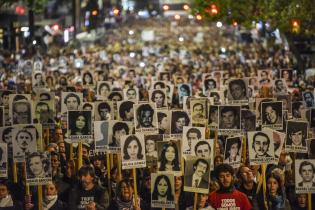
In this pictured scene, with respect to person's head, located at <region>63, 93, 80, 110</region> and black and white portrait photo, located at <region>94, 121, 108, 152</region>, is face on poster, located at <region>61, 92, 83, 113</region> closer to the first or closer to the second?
person's head, located at <region>63, 93, 80, 110</region>

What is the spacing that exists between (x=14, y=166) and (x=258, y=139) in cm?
383

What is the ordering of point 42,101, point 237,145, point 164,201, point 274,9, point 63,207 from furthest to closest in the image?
point 274,9, point 42,101, point 237,145, point 63,207, point 164,201

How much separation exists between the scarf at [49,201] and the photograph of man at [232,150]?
275cm

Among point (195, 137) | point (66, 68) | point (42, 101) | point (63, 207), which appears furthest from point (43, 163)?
point (66, 68)

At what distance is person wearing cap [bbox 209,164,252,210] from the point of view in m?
11.6

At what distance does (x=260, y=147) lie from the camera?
43.0ft

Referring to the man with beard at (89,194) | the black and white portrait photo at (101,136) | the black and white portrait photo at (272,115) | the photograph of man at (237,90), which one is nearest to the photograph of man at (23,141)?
the black and white portrait photo at (101,136)

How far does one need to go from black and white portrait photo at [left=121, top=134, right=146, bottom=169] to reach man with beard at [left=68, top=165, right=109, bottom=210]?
101cm

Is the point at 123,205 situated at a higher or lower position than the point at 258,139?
lower

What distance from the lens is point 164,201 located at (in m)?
11.9

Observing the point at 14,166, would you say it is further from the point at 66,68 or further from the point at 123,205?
the point at 66,68

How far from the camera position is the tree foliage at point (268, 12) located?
93.9ft

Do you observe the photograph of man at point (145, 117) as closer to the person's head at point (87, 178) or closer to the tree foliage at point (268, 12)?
the person's head at point (87, 178)

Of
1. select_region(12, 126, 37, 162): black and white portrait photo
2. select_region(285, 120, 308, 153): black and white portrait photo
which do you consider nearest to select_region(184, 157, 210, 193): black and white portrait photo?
select_region(285, 120, 308, 153): black and white portrait photo
